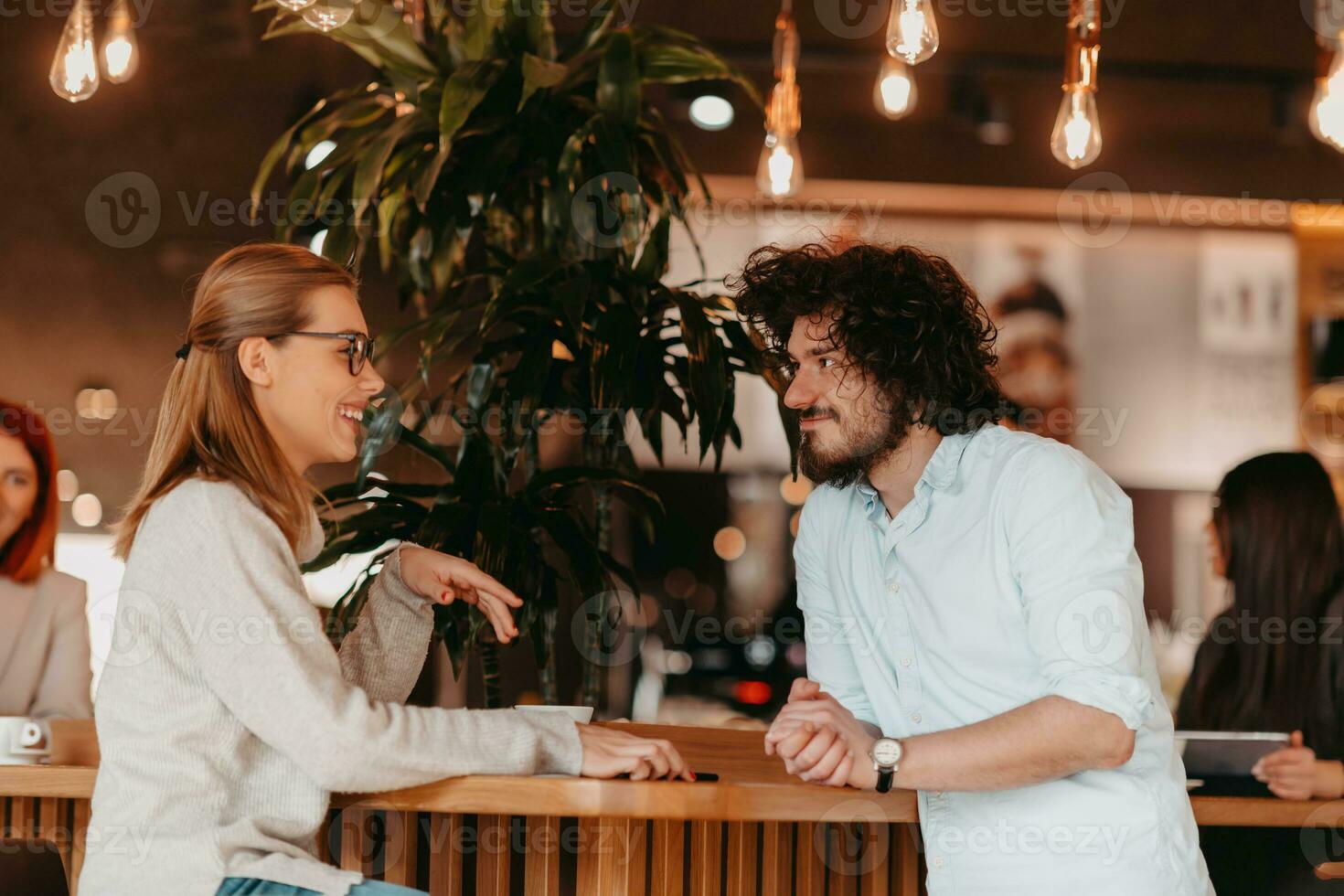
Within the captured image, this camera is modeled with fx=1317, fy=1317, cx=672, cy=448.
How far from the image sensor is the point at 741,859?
1.92 m

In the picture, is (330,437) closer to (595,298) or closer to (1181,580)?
(595,298)

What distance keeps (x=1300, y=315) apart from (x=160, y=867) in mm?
5025

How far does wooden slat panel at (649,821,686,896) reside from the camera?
5.80 feet

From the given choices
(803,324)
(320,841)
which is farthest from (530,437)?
(320,841)

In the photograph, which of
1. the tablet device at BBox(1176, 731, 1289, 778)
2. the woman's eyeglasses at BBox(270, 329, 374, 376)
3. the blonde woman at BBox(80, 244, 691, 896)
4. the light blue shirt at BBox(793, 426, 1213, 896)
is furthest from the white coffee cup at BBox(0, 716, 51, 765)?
the tablet device at BBox(1176, 731, 1289, 778)

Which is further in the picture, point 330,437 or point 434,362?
point 434,362

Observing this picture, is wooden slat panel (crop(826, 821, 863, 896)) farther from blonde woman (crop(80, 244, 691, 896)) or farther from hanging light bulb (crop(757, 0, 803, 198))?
hanging light bulb (crop(757, 0, 803, 198))

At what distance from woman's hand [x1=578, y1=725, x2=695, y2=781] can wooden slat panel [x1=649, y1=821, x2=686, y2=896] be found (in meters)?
0.17

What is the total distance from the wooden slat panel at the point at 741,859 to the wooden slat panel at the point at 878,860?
0.17m

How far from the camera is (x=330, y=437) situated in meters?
1.79

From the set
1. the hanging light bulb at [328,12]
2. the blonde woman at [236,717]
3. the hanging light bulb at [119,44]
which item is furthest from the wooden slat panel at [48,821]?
the hanging light bulb at [119,44]

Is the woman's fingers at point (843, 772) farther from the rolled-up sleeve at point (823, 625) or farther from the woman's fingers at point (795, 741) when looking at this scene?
the rolled-up sleeve at point (823, 625)

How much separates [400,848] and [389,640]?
0.96 ft

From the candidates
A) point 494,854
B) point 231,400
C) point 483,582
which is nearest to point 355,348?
point 231,400
